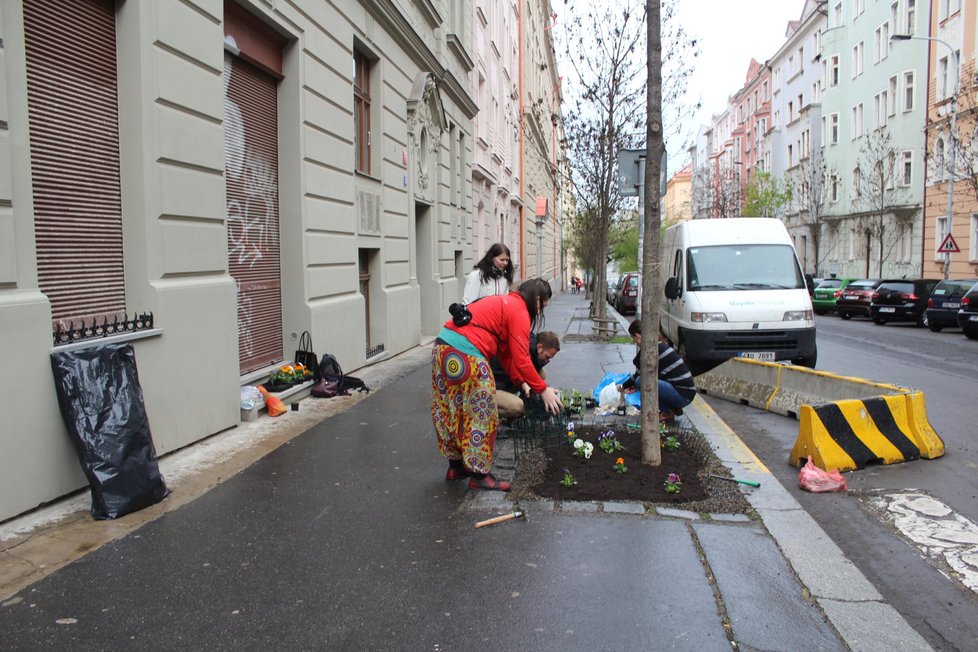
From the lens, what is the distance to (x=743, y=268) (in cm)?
1207

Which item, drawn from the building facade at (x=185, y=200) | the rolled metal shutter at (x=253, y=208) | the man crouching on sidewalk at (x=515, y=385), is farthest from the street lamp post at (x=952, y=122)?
the man crouching on sidewalk at (x=515, y=385)

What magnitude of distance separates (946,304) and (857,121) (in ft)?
88.7

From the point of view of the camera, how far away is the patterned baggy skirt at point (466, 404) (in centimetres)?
506

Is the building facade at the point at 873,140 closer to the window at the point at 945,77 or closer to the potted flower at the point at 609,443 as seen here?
the window at the point at 945,77

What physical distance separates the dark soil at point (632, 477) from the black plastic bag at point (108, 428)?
2.48 meters

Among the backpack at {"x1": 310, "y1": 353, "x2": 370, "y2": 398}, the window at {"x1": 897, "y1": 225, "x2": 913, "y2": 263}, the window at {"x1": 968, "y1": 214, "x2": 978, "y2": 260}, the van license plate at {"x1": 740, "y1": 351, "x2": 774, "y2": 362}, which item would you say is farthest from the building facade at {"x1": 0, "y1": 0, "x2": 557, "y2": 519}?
the window at {"x1": 897, "y1": 225, "x2": 913, "y2": 263}

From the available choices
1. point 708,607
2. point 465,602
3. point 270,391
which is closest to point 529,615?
point 465,602

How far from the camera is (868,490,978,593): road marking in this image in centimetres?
424

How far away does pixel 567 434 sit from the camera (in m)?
6.43

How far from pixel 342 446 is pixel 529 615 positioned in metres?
3.62

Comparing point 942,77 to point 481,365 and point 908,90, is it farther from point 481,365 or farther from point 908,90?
point 481,365

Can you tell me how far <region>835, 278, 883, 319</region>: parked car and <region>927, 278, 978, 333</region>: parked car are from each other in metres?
4.95

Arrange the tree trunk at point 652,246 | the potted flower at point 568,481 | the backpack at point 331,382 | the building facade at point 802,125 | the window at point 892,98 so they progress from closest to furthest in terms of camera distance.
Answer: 1. the potted flower at point 568,481
2. the tree trunk at point 652,246
3. the backpack at point 331,382
4. the window at point 892,98
5. the building facade at point 802,125

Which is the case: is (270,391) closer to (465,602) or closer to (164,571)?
(164,571)
